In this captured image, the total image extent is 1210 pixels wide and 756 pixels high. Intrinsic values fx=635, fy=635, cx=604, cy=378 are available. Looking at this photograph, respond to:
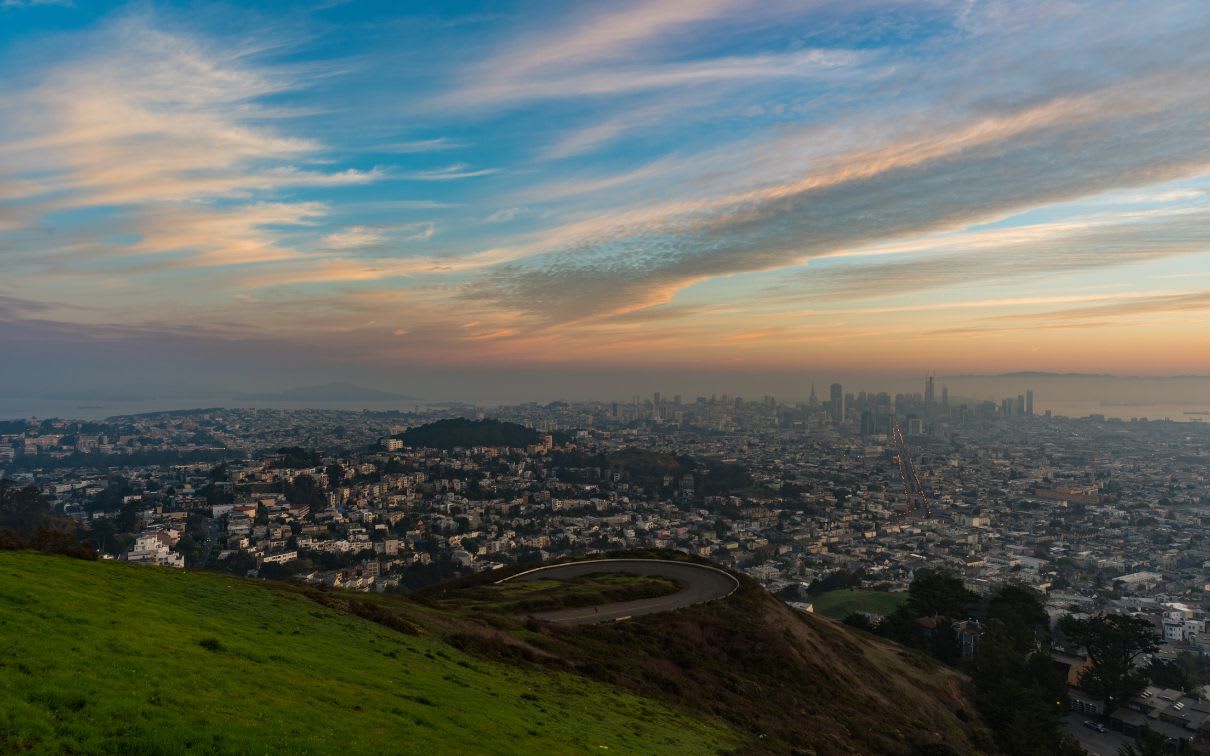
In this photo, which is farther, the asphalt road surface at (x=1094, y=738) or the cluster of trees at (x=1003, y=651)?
the asphalt road surface at (x=1094, y=738)

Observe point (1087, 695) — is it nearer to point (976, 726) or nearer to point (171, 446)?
point (976, 726)

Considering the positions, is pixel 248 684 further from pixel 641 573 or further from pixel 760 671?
pixel 641 573

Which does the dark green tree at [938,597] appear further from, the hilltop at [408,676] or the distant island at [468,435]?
the distant island at [468,435]

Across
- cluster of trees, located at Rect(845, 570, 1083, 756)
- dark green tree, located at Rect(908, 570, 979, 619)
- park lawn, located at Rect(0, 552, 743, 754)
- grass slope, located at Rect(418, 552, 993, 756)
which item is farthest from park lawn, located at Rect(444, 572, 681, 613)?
dark green tree, located at Rect(908, 570, 979, 619)

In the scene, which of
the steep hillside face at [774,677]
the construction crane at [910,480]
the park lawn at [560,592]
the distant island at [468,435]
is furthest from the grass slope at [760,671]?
the distant island at [468,435]

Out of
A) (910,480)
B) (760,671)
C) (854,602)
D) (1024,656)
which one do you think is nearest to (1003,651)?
(1024,656)

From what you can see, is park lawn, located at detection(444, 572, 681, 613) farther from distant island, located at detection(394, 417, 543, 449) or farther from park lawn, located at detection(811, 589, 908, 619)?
distant island, located at detection(394, 417, 543, 449)

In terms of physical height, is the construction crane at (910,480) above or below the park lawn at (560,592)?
below
